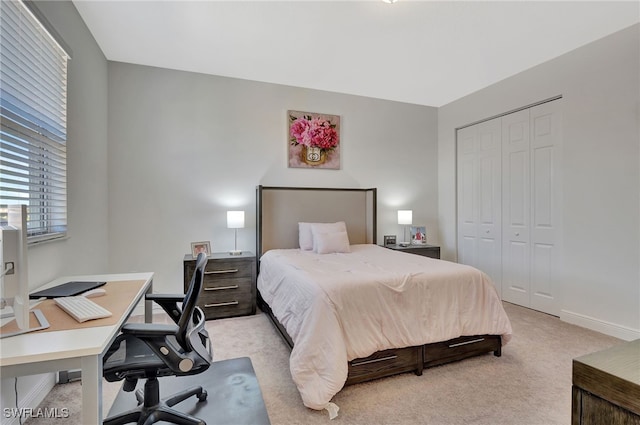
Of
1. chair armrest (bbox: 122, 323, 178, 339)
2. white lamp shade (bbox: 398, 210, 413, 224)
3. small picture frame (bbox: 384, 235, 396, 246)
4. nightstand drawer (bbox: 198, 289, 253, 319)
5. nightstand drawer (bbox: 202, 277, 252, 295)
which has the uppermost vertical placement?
white lamp shade (bbox: 398, 210, 413, 224)

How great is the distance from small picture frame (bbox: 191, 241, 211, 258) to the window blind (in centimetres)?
134

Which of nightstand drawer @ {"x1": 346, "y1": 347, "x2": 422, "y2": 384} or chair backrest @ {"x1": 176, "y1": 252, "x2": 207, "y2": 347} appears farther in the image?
nightstand drawer @ {"x1": 346, "y1": 347, "x2": 422, "y2": 384}

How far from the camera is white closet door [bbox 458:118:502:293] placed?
13.0ft

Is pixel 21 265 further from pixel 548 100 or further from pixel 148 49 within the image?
pixel 548 100

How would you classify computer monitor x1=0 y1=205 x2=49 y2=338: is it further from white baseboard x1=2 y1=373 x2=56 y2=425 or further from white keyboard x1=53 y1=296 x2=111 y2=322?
white baseboard x1=2 y1=373 x2=56 y2=425

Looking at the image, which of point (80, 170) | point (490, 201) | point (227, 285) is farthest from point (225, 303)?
point (490, 201)

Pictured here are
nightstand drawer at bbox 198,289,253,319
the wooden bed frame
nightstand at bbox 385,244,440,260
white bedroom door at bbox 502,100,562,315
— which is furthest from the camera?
nightstand at bbox 385,244,440,260

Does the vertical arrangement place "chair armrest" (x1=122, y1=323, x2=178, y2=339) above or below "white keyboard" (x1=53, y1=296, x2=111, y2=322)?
below

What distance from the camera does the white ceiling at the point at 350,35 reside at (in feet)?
8.10

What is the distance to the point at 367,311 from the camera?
196 centimetres

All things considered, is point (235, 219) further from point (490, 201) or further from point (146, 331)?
point (490, 201)

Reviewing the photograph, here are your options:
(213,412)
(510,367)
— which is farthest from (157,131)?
(510,367)

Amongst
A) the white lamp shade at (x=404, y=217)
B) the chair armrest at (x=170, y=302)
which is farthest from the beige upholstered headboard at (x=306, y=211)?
the chair armrest at (x=170, y=302)

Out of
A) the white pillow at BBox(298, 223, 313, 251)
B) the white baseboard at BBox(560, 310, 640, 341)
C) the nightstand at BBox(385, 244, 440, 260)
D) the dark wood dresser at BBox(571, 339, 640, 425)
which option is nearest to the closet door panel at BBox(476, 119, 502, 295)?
the nightstand at BBox(385, 244, 440, 260)
